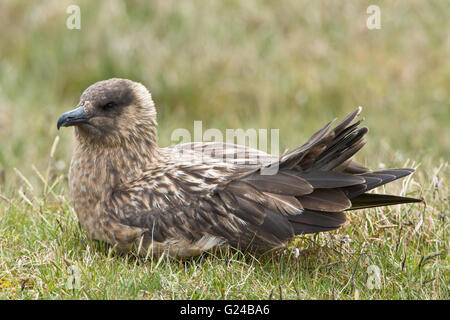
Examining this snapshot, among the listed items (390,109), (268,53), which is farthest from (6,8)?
(390,109)

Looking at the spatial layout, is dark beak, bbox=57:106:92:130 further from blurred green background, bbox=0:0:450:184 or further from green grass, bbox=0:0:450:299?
blurred green background, bbox=0:0:450:184

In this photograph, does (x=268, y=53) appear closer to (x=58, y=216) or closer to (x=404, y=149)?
(x=404, y=149)

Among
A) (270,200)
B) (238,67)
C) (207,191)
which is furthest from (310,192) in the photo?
(238,67)

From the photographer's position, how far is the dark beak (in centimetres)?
412

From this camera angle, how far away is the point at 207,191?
407cm

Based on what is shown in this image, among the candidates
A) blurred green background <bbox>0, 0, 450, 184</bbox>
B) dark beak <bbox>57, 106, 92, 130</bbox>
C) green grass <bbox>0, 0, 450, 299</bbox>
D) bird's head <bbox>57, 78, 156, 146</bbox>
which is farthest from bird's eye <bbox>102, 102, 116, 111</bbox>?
blurred green background <bbox>0, 0, 450, 184</bbox>

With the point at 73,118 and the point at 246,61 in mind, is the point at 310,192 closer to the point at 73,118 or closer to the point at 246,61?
the point at 73,118

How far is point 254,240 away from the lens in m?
3.97

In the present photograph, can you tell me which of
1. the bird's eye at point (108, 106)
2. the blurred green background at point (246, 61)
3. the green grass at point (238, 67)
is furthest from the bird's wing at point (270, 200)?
the blurred green background at point (246, 61)

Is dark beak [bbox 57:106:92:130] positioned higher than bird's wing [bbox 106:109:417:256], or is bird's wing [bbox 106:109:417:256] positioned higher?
dark beak [bbox 57:106:92:130]

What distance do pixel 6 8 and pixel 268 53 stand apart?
315 cm

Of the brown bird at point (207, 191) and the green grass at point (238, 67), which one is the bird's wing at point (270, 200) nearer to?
the brown bird at point (207, 191)

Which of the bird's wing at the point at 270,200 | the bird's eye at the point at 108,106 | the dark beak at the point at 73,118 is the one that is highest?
the bird's eye at the point at 108,106

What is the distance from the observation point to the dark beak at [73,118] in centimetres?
412
